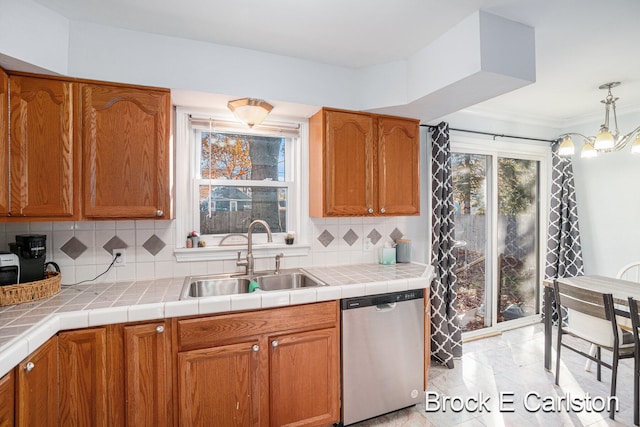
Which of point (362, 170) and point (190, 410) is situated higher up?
point (362, 170)

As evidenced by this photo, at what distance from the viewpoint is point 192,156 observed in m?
2.29

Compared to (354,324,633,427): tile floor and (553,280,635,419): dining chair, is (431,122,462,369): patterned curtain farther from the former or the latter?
(553,280,635,419): dining chair

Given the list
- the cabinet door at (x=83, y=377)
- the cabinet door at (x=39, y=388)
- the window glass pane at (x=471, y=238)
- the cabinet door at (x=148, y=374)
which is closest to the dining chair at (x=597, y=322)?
the window glass pane at (x=471, y=238)

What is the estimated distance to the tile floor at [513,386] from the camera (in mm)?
2043

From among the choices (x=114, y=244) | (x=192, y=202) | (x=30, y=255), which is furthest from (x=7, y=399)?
(x=192, y=202)

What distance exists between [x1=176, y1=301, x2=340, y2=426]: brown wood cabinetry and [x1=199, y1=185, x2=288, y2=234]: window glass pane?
89 centimetres

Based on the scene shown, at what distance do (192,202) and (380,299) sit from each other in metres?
1.51

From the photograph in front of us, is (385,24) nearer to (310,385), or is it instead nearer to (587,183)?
(310,385)

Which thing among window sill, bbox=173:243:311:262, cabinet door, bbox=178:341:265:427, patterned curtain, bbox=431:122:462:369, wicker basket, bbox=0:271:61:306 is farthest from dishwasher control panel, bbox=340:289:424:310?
wicker basket, bbox=0:271:61:306

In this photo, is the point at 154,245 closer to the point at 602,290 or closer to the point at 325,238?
the point at 325,238

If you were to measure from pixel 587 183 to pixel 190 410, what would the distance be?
14.4ft

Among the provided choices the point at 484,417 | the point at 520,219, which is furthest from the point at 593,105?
the point at 484,417

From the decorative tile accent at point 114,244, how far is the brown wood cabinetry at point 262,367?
825 millimetres

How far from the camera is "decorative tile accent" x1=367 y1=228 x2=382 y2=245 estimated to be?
106 inches
